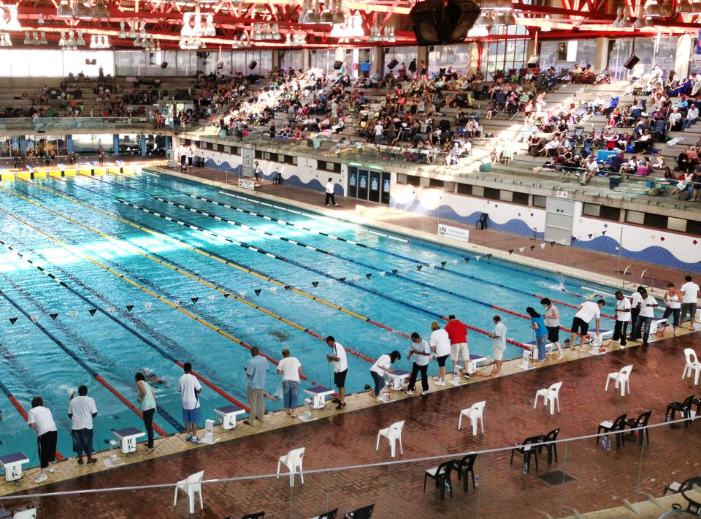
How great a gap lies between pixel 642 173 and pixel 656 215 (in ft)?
7.94

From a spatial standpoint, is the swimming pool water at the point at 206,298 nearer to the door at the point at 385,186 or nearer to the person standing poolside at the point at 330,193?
the person standing poolside at the point at 330,193

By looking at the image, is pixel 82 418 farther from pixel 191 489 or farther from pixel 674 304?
pixel 674 304

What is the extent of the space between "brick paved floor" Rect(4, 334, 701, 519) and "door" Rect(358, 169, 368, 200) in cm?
2021

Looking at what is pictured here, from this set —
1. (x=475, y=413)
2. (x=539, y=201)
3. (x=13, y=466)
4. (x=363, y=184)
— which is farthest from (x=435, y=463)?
(x=363, y=184)

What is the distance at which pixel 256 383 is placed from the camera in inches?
427

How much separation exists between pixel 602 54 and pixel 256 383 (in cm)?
3046

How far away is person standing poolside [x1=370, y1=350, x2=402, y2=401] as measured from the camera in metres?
11.4

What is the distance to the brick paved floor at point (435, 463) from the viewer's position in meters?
8.15

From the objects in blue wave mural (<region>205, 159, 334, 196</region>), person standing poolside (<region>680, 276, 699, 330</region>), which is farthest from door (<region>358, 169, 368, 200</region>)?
person standing poolside (<region>680, 276, 699, 330</region>)

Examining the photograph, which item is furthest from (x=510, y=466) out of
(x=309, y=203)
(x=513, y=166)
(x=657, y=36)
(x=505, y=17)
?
(x=657, y=36)

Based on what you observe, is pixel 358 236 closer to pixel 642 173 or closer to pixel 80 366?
pixel 642 173

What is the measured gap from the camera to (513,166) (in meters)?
27.8

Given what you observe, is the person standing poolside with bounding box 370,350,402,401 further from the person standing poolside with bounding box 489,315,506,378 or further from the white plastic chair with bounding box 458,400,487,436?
the person standing poolside with bounding box 489,315,506,378

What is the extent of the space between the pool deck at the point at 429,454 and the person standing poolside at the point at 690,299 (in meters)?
1.51
